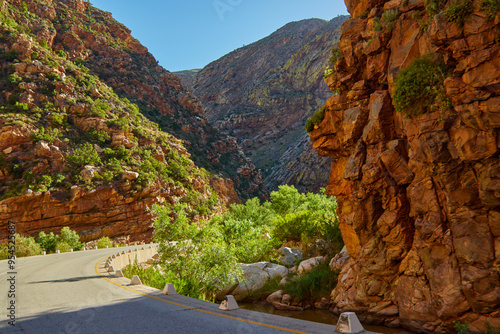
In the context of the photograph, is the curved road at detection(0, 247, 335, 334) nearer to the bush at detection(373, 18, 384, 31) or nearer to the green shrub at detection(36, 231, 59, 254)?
the bush at detection(373, 18, 384, 31)

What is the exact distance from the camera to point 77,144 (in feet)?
132

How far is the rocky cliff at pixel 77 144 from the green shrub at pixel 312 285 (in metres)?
27.4

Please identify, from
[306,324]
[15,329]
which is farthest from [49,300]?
[306,324]

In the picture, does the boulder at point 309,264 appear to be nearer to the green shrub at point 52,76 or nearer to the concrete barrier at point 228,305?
the concrete barrier at point 228,305

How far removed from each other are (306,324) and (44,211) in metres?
37.2

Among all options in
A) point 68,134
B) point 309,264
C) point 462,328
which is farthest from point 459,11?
point 68,134

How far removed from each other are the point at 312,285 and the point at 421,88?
11.5 m

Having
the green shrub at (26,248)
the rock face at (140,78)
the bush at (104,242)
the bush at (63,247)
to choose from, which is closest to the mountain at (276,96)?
the rock face at (140,78)

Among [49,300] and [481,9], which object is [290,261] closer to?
[49,300]

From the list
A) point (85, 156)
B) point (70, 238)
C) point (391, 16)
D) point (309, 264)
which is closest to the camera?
point (391, 16)

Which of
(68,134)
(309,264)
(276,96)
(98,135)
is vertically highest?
(276,96)

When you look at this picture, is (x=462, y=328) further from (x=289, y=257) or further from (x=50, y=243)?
(x=50, y=243)

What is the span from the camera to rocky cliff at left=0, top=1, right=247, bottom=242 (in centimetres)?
3444

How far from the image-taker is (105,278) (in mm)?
12664
